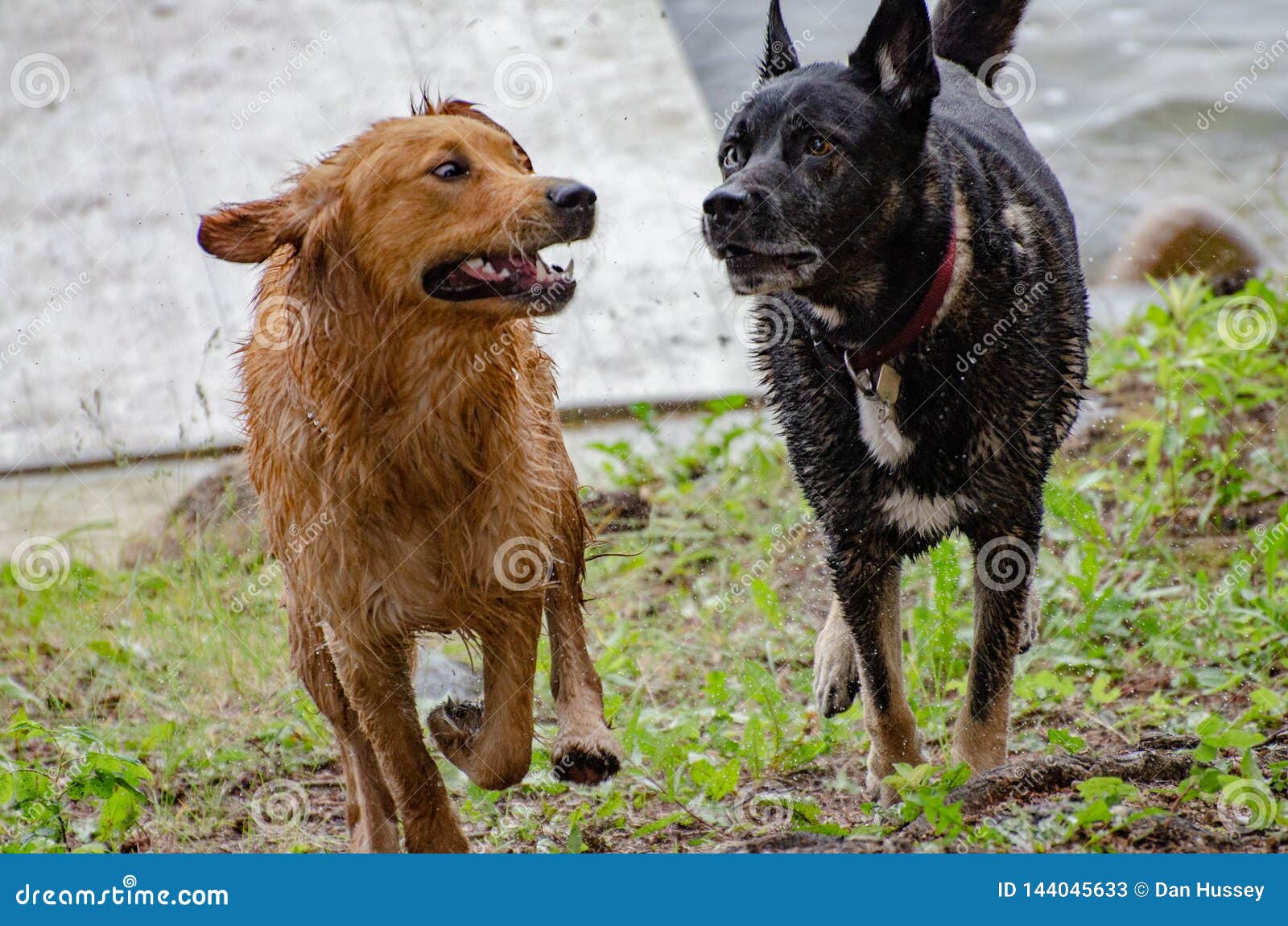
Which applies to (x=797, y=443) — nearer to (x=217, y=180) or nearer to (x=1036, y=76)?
(x=217, y=180)

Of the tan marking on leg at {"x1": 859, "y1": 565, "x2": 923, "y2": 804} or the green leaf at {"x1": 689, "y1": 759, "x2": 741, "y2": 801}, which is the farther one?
the tan marking on leg at {"x1": 859, "y1": 565, "x2": 923, "y2": 804}

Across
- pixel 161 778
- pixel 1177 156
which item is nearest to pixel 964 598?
pixel 161 778

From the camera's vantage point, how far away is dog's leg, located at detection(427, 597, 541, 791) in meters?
3.65

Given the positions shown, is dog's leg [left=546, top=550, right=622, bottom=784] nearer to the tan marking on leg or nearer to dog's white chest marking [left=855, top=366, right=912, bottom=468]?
the tan marking on leg

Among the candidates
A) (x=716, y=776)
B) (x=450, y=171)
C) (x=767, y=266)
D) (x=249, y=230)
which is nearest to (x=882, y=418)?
(x=767, y=266)

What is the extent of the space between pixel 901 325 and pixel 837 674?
1.24 meters

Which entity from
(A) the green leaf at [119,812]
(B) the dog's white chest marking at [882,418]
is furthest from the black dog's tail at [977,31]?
(A) the green leaf at [119,812]

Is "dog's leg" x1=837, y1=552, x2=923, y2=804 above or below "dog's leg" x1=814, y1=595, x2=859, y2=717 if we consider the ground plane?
above

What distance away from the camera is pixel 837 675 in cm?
441

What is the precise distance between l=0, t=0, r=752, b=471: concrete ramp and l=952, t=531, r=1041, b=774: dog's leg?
2.71 m

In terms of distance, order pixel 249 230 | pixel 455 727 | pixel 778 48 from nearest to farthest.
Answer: pixel 249 230 → pixel 455 727 → pixel 778 48

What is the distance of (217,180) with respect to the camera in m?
7.73

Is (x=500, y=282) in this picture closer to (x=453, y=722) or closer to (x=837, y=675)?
(x=453, y=722)

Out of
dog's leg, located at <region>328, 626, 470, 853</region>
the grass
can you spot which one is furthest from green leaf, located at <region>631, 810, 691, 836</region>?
dog's leg, located at <region>328, 626, 470, 853</region>
